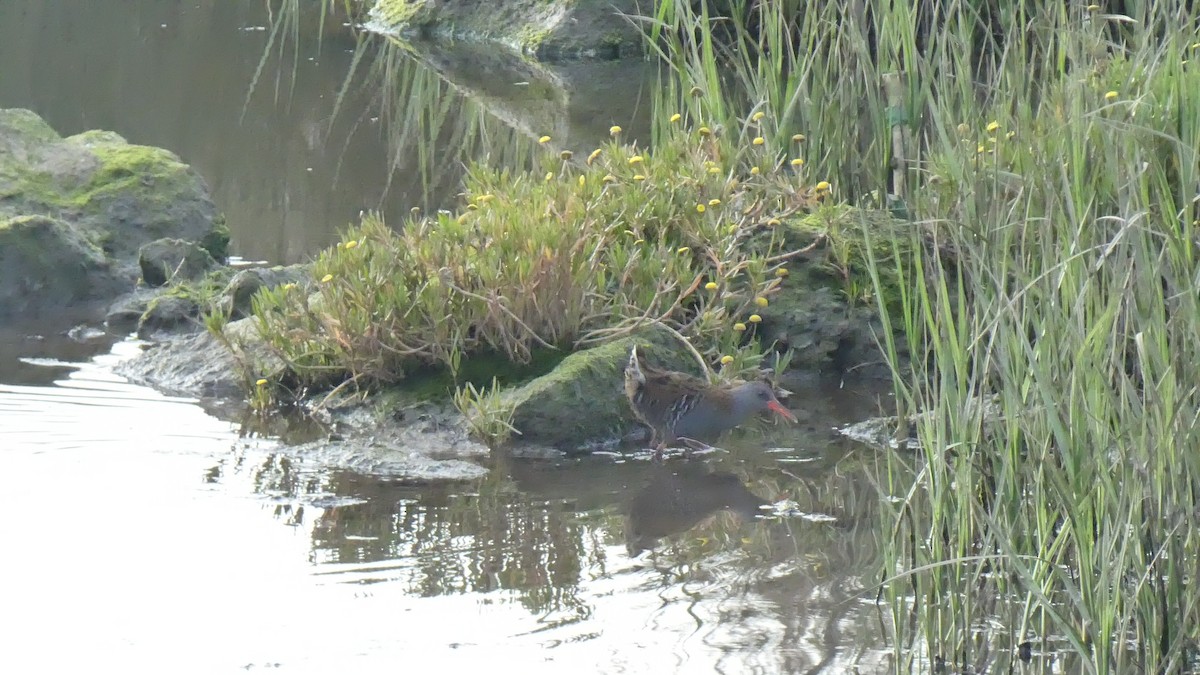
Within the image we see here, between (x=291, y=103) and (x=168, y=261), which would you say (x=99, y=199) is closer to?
(x=168, y=261)

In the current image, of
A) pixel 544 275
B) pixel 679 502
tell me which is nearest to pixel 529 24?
pixel 544 275

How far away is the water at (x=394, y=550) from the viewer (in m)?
4.05

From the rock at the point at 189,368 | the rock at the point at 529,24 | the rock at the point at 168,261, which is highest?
the rock at the point at 529,24

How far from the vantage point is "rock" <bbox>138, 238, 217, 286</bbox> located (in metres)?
8.29

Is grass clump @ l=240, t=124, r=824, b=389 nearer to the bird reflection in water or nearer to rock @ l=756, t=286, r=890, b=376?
rock @ l=756, t=286, r=890, b=376

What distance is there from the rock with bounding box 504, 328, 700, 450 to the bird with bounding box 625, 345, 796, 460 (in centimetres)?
20

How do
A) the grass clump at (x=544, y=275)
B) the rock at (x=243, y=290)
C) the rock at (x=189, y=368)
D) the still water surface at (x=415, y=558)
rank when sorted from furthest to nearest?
A: the rock at (x=243, y=290) < the rock at (x=189, y=368) < the grass clump at (x=544, y=275) < the still water surface at (x=415, y=558)

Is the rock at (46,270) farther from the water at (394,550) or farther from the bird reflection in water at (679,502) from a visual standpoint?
the bird reflection in water at (679,502)

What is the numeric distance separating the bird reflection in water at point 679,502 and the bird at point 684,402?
151 mm

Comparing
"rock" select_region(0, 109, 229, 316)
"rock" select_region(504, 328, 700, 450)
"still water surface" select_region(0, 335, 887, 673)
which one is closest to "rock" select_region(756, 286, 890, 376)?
"still water surface" select_region(0, 335, 887, 673)

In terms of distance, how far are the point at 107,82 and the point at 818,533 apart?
1135cm

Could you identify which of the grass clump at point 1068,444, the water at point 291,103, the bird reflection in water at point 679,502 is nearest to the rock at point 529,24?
the water at point 291,103

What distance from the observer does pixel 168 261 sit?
27.3 feet

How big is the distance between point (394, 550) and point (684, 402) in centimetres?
145
